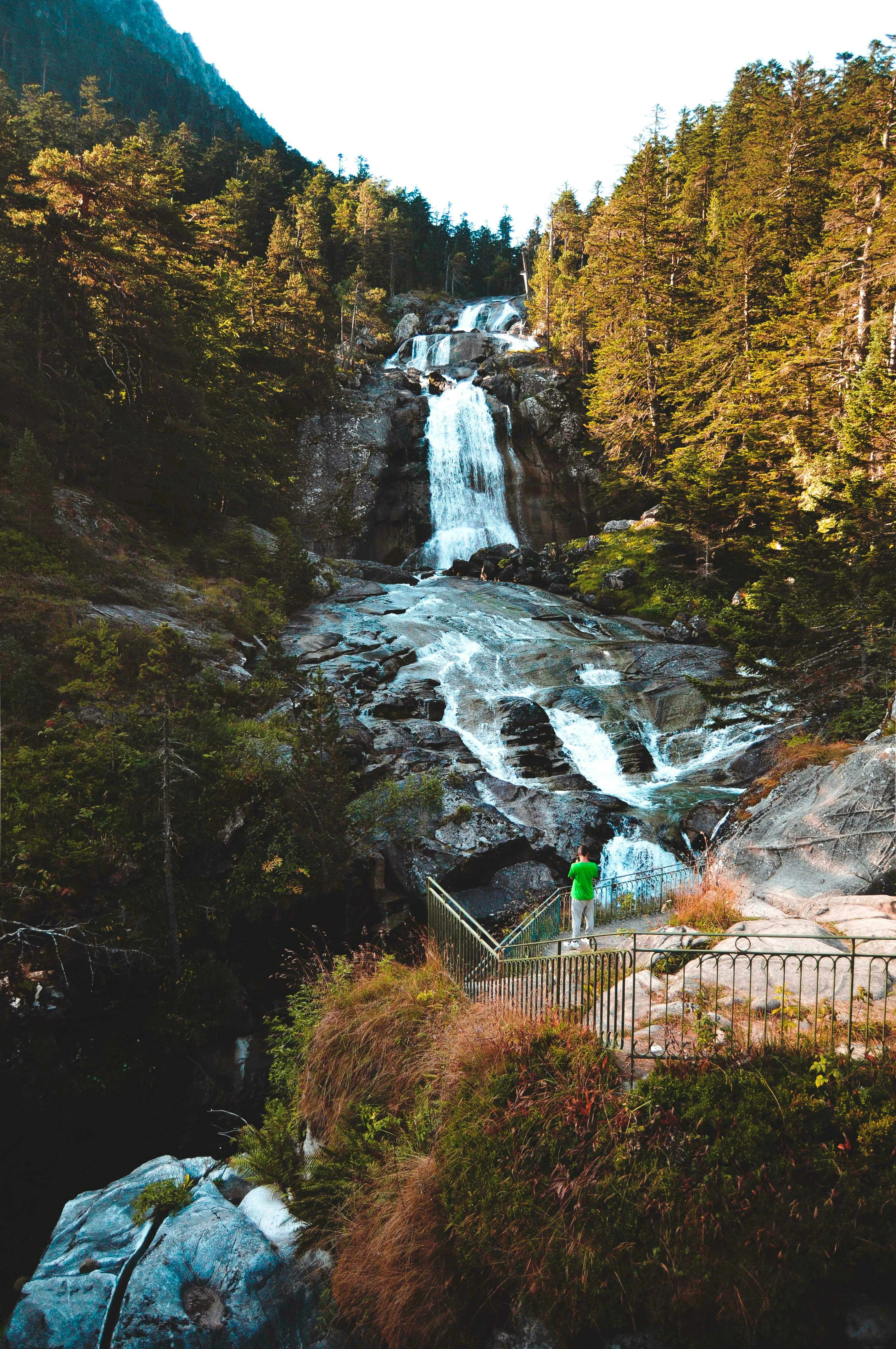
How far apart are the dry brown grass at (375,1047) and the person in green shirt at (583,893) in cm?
218

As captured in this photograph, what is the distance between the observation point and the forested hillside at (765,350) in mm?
14594

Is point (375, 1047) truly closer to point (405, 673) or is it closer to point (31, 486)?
point (405, 673)

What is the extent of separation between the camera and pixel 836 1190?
5168 mm

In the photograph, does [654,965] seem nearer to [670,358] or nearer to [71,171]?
[71,171]

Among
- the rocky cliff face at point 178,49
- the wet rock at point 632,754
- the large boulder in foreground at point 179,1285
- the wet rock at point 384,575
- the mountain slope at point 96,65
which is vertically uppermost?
the rocky cliff face at point 178,49

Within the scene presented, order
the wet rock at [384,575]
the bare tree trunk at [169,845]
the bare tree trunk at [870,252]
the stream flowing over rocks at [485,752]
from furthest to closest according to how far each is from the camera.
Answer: the wet rock at [384,575], the bare tree trunk at [870,252], the bare tree trunk at [169,845], the stream flowing over rocks at [485,752]

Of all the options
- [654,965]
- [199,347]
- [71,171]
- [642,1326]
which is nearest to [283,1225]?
[642,1326]

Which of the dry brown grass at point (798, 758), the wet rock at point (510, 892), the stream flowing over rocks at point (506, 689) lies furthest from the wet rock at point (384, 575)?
the dry brown grass at point (798, 758)

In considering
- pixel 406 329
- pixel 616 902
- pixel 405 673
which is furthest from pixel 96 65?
pixel 616 902

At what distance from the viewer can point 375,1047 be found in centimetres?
775

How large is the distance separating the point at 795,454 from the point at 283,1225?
83.6ft

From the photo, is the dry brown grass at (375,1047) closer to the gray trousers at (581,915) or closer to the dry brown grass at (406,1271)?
the dry brown grass at (406,1271)

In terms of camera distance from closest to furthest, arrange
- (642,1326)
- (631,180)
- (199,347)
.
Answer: (642,1326) → (199,347) → (631,180)

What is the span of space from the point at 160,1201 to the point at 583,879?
19.7 feet
